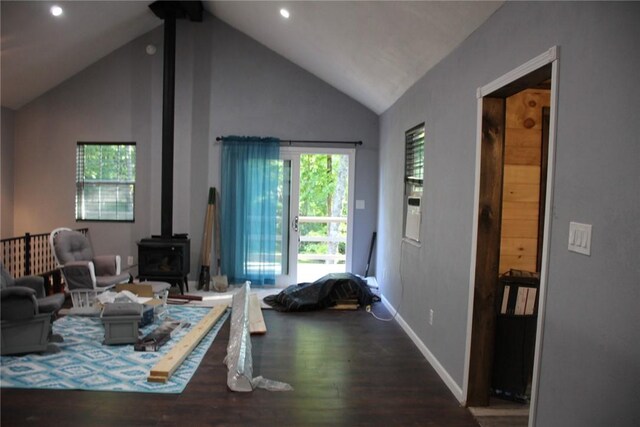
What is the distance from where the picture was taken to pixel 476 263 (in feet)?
8.39

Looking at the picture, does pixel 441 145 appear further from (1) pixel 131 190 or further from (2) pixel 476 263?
(1) pixel 131 190

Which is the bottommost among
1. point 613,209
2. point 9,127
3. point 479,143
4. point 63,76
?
point 613,209

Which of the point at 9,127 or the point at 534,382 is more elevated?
the point at 9,127

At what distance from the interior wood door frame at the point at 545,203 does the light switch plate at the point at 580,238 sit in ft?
0.49

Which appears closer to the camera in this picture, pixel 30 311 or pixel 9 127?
pixel 30 311

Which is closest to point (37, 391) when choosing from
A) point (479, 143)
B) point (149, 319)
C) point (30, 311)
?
point (30, 311)

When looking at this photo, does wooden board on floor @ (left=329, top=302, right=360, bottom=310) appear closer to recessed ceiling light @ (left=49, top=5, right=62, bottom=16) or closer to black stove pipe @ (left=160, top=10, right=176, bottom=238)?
black stove pipe @ (left=160, top=10, right=176, bottom=238)

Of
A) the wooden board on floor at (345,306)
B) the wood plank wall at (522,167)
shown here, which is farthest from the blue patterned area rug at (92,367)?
the wood plank wall at (522,167)

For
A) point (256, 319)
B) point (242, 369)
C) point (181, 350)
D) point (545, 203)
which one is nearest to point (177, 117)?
point (256, 319)

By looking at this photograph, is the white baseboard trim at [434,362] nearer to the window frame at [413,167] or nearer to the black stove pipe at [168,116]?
the window frame at [413,167]

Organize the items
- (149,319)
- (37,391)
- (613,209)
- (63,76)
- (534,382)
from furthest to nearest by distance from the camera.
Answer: (63,76)
(149,319)
(37,391)
(534,382)
(613,209)

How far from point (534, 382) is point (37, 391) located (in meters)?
2.94

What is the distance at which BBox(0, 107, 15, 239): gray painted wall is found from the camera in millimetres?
5621

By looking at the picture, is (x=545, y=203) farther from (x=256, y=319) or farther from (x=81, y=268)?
(x=81, y=268)
